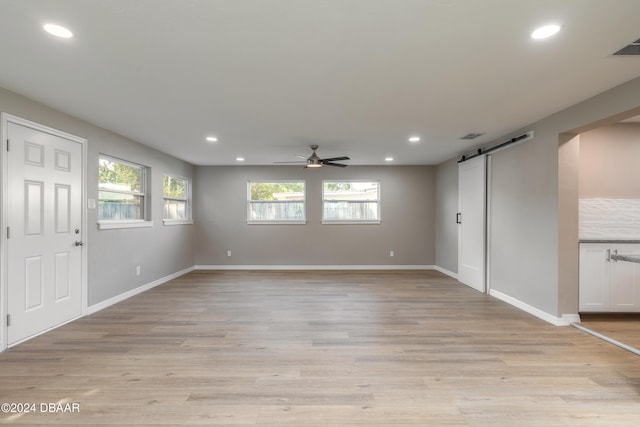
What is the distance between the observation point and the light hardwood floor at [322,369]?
6.64 ft

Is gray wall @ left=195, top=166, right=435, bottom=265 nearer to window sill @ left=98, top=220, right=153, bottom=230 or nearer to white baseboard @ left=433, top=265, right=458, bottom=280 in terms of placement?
white baseboard @ left=433, top=265, right=458, bottom=280

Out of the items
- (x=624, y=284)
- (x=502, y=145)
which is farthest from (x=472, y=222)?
(x=624, y=284)

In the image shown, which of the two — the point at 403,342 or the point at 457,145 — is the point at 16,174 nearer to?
the point at 403,342

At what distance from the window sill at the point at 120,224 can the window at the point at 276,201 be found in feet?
8.35

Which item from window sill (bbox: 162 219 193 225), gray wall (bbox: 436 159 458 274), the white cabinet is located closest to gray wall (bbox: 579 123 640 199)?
the white cabinet

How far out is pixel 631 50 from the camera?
7.29 ft

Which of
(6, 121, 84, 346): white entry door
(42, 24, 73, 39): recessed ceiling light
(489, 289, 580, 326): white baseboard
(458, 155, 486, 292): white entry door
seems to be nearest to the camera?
(42, 24, 73, 39): recessed ceiling light

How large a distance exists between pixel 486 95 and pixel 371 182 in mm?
4513

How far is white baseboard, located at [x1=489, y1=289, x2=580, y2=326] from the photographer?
3.61 metres

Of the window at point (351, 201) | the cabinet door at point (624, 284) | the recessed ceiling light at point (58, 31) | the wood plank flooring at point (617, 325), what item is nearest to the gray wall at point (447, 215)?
the window at point (351, 201)

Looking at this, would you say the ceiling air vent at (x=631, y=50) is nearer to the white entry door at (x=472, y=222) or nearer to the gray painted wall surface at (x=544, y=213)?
the gray painted wall surface at (x=544, y=213)

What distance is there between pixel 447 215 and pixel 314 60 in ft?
17.9

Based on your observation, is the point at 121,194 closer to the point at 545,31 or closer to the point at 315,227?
the point at 315,227

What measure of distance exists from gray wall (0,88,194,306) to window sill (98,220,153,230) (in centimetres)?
7
